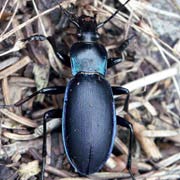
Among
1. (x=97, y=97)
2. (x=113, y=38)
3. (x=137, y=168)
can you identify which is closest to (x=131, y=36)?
(x=113, y=38)

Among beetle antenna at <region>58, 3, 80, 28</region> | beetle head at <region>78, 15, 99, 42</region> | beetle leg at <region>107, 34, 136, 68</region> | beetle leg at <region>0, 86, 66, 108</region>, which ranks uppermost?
beetle antenna at <region>58, 3, 80, 28</region>

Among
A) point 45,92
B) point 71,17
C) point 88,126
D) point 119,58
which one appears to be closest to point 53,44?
point 71,17

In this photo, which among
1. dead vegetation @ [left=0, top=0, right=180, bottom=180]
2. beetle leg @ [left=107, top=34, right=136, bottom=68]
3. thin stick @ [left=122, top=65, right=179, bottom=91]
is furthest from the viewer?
thin stick @ [left=122, top=65, right=179, bottom=91]

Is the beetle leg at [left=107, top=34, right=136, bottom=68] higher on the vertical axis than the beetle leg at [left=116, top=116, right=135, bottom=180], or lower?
higher

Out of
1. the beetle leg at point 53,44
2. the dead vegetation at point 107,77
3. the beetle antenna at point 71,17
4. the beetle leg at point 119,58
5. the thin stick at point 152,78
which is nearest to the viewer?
the dead vegetation at point 107,77

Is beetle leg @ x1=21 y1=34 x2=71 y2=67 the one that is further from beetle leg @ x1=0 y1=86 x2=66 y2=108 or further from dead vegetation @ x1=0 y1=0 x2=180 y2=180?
beetle leg @ x1=0 y1=86 x2=66 y2=108

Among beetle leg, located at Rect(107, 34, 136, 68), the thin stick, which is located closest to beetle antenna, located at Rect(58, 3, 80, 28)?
beetle leg, located at Rect(107, 34, 136, 68)

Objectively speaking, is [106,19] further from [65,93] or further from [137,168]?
[137,168]

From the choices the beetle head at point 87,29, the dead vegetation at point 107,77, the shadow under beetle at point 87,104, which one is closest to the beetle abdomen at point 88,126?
the shadow under beetle at point 87,104

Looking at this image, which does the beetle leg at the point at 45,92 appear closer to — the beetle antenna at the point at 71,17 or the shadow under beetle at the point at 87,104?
the shadow under beetle at the point at 87,104
